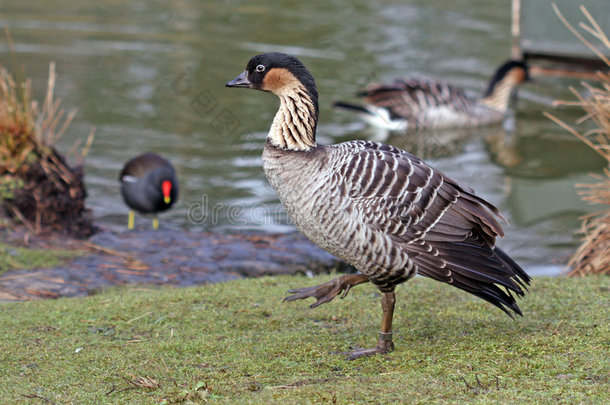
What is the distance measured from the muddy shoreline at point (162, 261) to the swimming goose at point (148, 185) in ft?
1.87

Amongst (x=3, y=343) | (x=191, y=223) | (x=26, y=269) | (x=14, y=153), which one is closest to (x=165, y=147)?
(x=191, y=223)

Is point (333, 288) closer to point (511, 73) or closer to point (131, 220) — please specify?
point (131, 220)

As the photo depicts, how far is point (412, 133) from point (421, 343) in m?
10.6

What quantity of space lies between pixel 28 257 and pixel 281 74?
381 cm

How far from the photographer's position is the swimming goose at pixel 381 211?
513cm

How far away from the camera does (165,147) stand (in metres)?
13.4

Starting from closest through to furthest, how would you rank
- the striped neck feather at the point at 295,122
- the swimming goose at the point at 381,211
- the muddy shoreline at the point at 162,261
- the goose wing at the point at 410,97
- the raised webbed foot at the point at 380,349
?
the swimming goose at the point at 381,211 → the raised webbed foot at the point at 380,349 → the striped neck feather at the point at 295,122 → the muddy shoreline at the point at 162,261 → the goose wing at the point at 410,97

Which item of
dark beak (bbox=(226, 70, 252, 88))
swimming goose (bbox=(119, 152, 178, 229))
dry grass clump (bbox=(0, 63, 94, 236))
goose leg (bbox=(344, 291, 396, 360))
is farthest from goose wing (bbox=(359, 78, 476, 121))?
goose leg (bbox=(344, 291, 396, 360))

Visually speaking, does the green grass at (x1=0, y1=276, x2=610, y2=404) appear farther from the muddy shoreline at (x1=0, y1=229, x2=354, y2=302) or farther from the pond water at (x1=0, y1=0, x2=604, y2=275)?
the pond water at (x1=0, y1=0, x2=604, y2=275)

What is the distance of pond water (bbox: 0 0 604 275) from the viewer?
11289mm

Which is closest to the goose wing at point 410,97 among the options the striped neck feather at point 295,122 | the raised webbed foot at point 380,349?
the striped neck feather at point 295,122

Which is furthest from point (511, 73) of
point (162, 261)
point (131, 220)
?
point (162, 261)

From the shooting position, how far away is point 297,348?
539 cm

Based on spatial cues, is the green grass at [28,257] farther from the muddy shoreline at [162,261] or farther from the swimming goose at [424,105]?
the swimming goose at [424,105]
